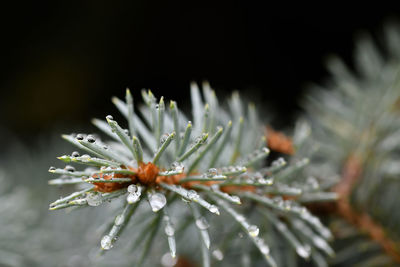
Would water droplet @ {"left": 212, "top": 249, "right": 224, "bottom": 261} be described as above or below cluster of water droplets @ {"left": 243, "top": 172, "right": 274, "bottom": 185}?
below

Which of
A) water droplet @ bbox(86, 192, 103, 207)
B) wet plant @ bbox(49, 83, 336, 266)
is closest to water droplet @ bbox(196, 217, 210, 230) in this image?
wet plant @ bbox(49, 83, 336, 266)

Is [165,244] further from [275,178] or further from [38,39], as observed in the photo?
[38,39]

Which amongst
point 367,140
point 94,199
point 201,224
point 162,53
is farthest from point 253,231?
point 162,53

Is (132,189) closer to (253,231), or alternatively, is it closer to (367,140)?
(253,231)

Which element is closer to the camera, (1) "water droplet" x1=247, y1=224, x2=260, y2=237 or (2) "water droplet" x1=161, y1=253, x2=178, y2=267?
(1) "water droplet" x1=247, y1=224, x2=260, y2=237

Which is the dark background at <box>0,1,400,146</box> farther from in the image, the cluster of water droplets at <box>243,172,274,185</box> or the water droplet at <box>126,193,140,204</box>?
the water droplet at <box>126,193,140,204</box>

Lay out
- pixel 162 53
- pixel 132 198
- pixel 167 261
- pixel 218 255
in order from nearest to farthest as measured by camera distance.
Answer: pixel 132 198, pixel 218 255, pixel 167 261, pixel 162 53
